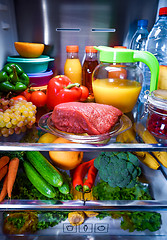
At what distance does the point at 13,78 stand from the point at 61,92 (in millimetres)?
272

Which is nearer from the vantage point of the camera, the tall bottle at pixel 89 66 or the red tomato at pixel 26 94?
the red tomato at pixel 26 94

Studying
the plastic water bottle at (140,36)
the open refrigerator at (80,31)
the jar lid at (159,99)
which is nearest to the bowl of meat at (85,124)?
the jar lid at (159,99)

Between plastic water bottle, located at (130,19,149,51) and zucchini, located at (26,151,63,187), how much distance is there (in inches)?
36.6

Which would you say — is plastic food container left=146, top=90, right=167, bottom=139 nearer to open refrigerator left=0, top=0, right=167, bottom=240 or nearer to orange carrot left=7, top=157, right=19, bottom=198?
open refrigerator left=0, top=0, right=167, bottom=240

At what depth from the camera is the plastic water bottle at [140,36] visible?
1.22 metres

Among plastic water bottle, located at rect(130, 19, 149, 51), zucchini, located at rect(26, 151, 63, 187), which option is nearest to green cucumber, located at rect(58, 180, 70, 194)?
zucchini, located at rect(26, 151, 63, 187)

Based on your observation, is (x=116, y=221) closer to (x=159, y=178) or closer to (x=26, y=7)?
(x=159, y=178)

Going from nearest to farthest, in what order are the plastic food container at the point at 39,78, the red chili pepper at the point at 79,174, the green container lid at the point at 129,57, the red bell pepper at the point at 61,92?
the green container lid at the point at 129,57 < the red chili pepper at the point at 79,174 < the red bell pepper at the point at 61,92 < the plastic food container at the point at 39,78

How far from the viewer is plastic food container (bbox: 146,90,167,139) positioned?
0.71m

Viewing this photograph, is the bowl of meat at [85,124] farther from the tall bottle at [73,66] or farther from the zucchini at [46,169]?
the tall bottle at [73,66]

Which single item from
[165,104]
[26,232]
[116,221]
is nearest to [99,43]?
[165,104]

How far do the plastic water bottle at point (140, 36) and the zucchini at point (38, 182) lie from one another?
3.25 feet

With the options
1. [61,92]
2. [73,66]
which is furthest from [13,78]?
[73,66]

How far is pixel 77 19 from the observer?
1288 millimetres
